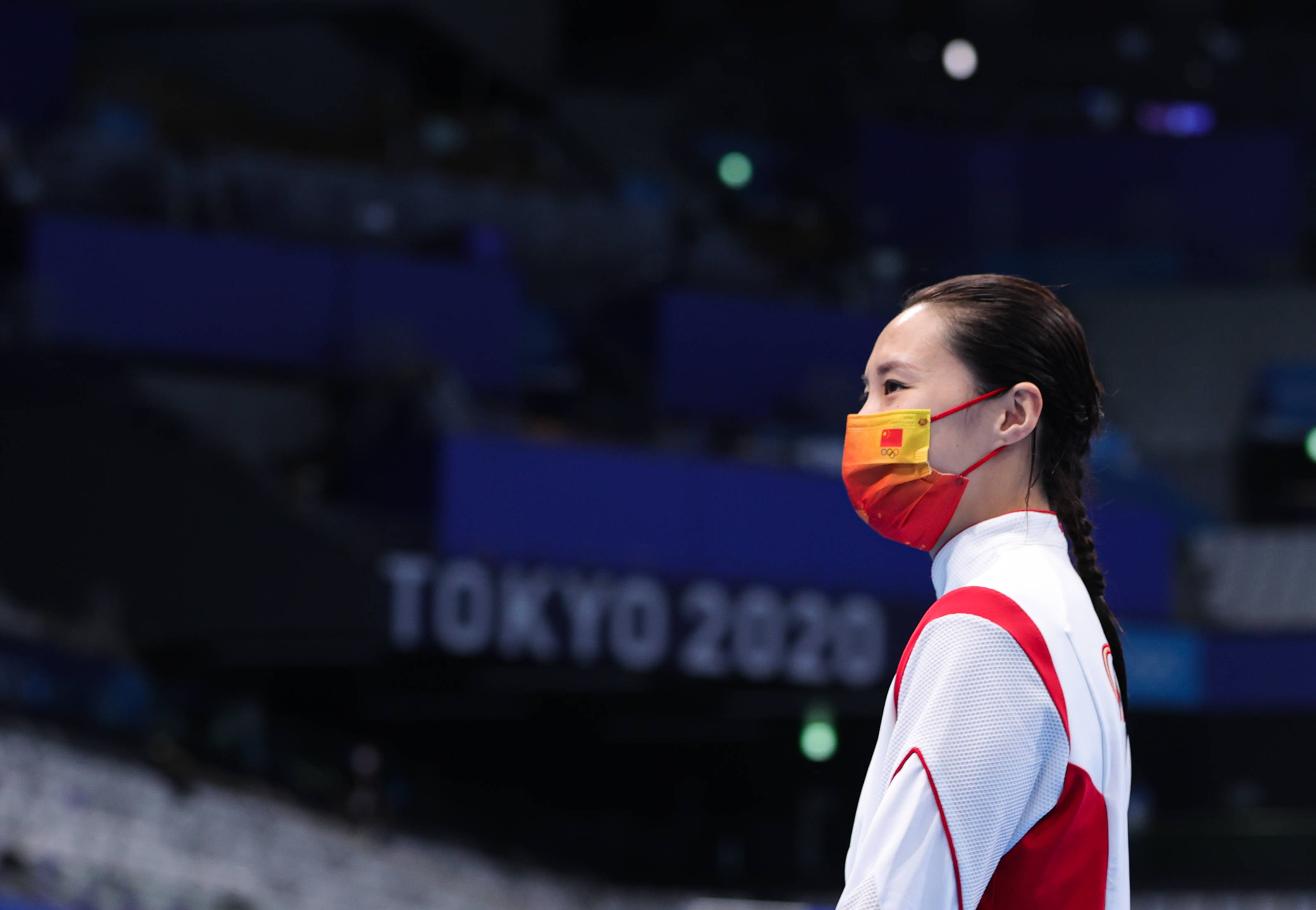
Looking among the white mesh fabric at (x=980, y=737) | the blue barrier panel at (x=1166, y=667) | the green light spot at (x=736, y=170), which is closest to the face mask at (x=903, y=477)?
the white mesh fabric at (x=980, y=737)

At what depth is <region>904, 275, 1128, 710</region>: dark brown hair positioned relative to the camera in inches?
50.5

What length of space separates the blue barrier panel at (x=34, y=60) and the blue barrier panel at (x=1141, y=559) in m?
9.99

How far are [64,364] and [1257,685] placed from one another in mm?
9824

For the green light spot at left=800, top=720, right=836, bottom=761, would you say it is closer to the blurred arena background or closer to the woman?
the blurred arena background

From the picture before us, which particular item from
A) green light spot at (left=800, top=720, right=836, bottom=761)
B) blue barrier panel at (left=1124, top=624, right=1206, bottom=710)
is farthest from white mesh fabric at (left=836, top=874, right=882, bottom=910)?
green light spot at (left=800, top=720, right=836, bottom=761)

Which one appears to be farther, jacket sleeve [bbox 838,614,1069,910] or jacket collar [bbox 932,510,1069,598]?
jacket collar [bbox 932,510,1069,598]

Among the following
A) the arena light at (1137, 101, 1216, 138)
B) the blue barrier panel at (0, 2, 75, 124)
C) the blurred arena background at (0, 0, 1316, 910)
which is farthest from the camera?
the arena light at (1137, 101, 1216, 138)

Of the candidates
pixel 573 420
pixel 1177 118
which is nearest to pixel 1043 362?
pixel 573 420

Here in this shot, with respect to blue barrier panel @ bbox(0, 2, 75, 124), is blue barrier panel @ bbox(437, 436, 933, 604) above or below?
below

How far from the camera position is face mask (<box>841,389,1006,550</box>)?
4.29 ft

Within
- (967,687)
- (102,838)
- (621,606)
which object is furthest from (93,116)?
(967,687)

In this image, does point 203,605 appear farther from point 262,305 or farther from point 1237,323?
point 1237,323

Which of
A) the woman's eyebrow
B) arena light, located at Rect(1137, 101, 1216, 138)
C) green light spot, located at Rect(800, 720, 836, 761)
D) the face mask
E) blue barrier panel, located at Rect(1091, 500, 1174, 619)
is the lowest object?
green light spot, located at Rect(800, 720, 836, 761)

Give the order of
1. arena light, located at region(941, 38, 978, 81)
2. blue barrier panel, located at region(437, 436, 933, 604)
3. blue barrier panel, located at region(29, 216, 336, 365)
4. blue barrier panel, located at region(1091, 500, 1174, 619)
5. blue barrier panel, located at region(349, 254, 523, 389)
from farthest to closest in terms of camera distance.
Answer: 1. arena light, located at region(941, 38, 978, 81)
2. blue barrier panel, located at region(349, 254, 523, 389)
3. blue barrier panel, located at region(1091, 500, 1174, 619)
4. blue barrier panel, located at region(29, 216, 336, 365)
5. blue barrier panel, located at region(437, 436, 933, 604)
